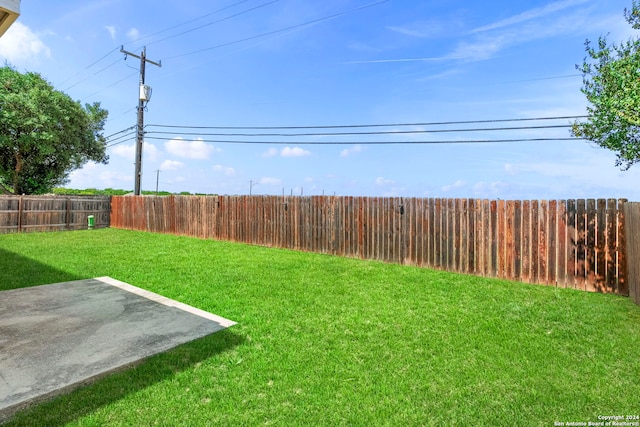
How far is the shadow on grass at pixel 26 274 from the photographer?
19.8ft

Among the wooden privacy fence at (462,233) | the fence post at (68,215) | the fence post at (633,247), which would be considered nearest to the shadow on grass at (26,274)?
the wooden privacy fence at (462,233)

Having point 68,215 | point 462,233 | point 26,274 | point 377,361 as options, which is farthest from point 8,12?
point 68,215

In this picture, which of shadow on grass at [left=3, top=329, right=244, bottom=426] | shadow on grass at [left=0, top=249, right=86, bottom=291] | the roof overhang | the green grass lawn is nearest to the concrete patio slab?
shadow on grass at [left=3, top=329, right=244, bottom=426]

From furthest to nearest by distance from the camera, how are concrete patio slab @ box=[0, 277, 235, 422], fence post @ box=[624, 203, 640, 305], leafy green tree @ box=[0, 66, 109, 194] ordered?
leafy green tree @ box=[0, 66, 109, 194]
fence post @ box=[624, 203, 640, 305]
concrete patio slab @ box=[0, 277, 235, 422]

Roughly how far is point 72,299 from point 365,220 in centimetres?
667

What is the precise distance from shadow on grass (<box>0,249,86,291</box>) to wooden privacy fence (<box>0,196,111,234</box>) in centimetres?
875

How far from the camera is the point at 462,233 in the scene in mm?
7516

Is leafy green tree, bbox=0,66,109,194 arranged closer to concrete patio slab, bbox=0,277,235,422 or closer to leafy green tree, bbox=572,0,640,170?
concrete patio slab, bbox=0,277,235,422

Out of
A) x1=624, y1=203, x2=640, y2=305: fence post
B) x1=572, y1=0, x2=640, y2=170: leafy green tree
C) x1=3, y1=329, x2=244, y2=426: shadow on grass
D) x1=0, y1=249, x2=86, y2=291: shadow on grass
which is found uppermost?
x1=572, y1=0, x2=640, y2=170: leafy green tree

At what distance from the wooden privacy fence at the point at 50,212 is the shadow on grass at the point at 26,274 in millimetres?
8749

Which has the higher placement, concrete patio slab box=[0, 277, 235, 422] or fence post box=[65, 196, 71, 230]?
fence post box=[65, 196, 71, 230]

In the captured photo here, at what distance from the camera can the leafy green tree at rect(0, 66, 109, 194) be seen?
1773 centimetres

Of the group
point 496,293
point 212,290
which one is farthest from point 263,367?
point 496,293

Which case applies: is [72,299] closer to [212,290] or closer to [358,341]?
[212,290]
